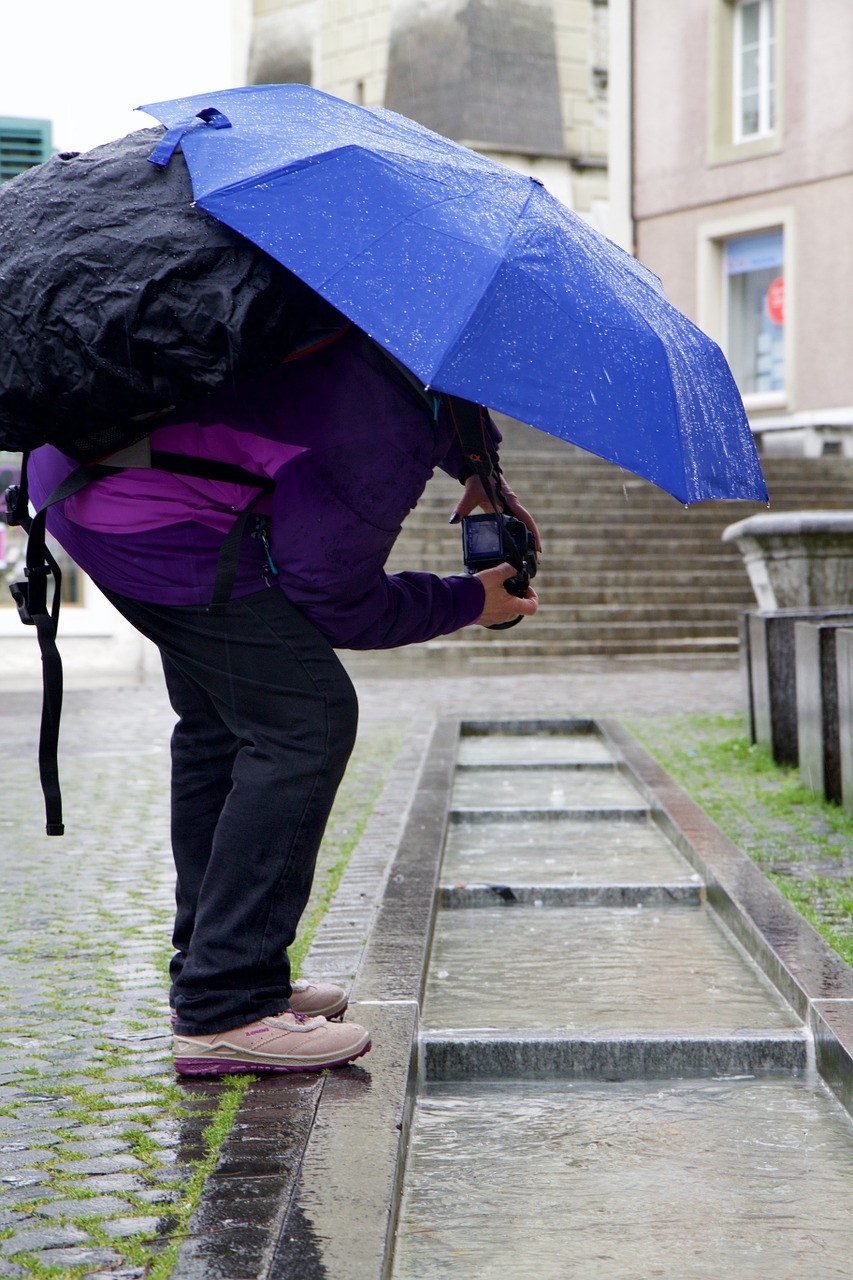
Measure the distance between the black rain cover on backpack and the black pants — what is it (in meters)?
0.47

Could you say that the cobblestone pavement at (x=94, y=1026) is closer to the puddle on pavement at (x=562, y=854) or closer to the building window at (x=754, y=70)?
the puddle on pavement at (x=562, y=854)

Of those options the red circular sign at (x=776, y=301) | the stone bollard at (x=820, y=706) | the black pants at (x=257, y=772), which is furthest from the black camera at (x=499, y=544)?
the red circular sign at (x=776, y=301)

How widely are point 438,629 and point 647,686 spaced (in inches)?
413

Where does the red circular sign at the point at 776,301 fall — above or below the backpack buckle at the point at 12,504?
above

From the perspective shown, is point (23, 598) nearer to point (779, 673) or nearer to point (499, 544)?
point (499, 544)

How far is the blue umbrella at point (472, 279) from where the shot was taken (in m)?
2.68

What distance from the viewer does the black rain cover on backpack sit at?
2.74m

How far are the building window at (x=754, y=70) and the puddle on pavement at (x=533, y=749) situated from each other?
777 inches

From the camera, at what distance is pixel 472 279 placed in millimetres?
2732

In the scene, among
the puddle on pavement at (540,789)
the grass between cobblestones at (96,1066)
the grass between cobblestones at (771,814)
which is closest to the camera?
the grass between cobblestones at (96,1066)

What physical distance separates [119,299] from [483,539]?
932 mm

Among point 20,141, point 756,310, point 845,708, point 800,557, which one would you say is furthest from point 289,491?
point 756,310

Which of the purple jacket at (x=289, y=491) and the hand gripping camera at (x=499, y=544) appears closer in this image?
the purple jacket at (x=289, y=491)

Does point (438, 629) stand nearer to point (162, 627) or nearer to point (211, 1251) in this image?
point (162, 627)
